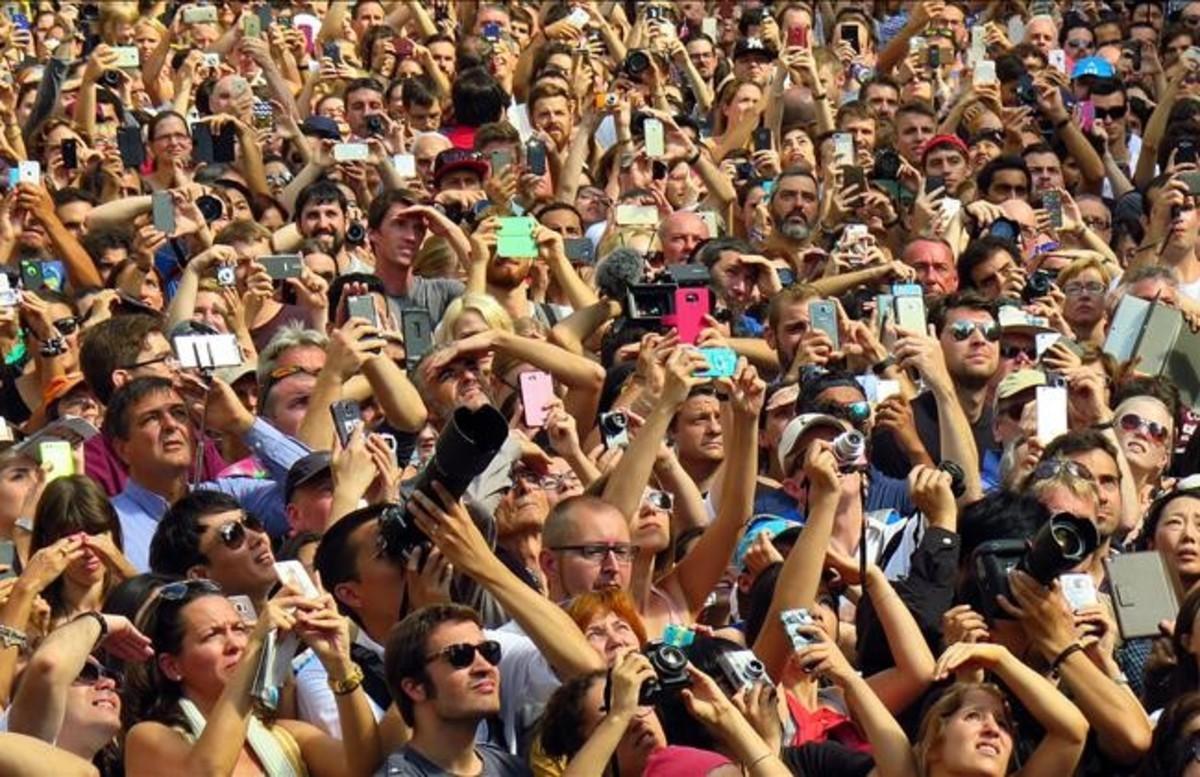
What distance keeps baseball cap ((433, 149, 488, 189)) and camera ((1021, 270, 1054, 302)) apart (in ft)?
8.04

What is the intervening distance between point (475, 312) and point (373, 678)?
2.68 m

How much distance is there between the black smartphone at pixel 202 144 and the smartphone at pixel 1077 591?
6517 mm

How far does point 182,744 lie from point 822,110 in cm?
808

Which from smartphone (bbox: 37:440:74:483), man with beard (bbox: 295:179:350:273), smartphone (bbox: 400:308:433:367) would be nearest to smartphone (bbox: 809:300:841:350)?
smartphone (bbox: 400:308:433:367)

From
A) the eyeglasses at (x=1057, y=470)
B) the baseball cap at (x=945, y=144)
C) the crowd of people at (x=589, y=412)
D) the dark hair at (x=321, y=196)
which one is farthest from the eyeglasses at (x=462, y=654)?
the baseball cap at (x=945, y=144)

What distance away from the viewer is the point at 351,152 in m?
13.1

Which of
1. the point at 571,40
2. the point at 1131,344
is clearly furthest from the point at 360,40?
the point at 1131,344

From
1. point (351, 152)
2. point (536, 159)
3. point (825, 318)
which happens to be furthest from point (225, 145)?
point (825, 318)

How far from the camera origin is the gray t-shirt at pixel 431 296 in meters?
11.5

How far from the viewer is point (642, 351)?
31.5ft

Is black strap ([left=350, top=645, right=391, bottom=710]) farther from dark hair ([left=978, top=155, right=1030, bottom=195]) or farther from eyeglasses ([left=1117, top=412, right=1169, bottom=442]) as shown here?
dark hair ([left=978, top=155, right=1030, bottom=195])

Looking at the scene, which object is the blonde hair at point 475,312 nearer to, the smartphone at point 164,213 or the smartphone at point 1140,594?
the smartphone at point 164,213

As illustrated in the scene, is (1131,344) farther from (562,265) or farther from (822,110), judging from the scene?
(822,110)

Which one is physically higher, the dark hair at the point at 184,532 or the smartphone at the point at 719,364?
the smartphone at the point at 719,364
